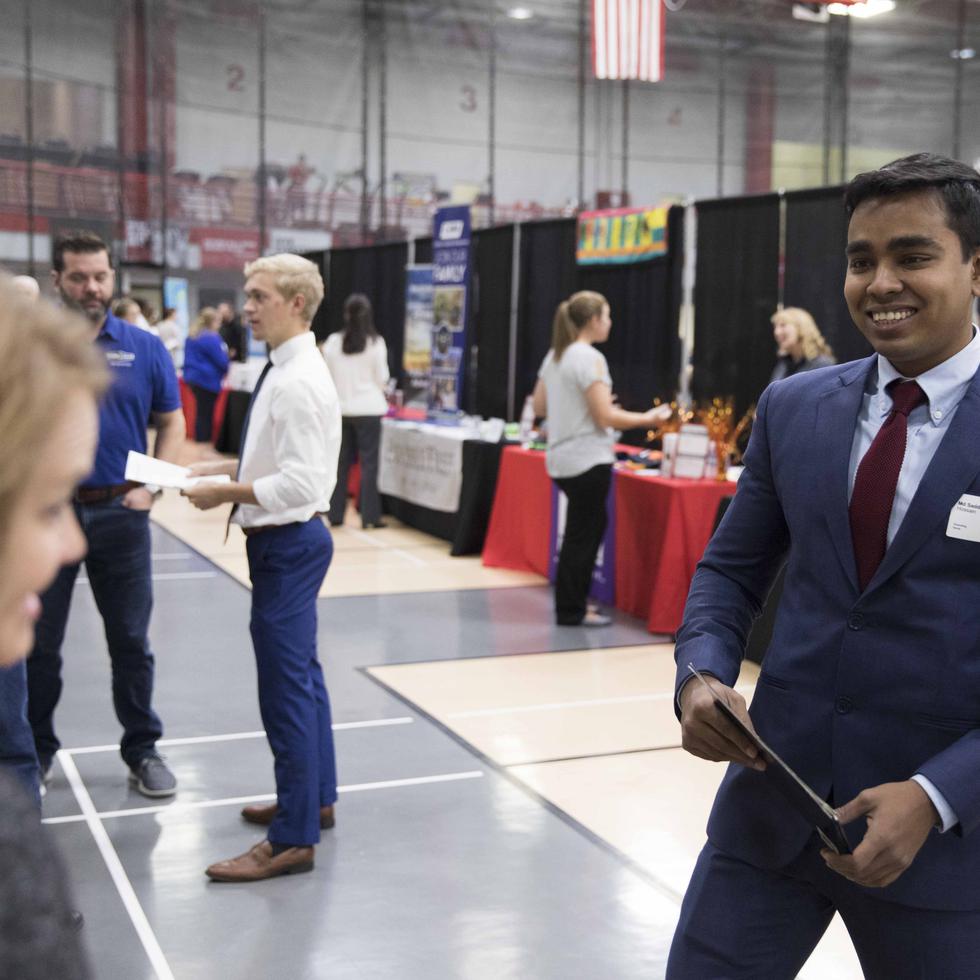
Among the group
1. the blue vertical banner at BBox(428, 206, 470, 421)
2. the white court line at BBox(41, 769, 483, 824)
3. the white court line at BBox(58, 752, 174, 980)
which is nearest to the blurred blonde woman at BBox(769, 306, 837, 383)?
the white court line at BBox(41, 769, 483, 824)

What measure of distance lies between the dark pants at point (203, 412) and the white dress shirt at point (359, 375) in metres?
5.47

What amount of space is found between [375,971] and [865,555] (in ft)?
6.16

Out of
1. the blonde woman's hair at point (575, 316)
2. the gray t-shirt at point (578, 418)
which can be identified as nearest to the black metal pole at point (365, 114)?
the blonde woman's hair at point (575, 316)

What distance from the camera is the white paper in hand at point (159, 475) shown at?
3.50 metres

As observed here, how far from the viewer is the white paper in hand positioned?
350cm

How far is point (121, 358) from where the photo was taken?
394 centimetres

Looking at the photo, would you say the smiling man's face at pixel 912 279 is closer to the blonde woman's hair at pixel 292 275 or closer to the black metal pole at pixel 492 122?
the blonde woman's hair at pixel 292 275

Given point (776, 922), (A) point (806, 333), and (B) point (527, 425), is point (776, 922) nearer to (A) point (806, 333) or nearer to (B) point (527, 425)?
(A) point (806, 333)

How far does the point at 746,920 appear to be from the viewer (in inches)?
62.9

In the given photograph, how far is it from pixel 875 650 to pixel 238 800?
2.91m

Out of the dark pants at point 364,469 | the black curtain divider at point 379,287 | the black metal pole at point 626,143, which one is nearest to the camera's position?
the dark pants at point 364,469

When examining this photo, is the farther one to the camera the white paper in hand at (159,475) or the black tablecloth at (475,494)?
the black tablecloth at (475,494)

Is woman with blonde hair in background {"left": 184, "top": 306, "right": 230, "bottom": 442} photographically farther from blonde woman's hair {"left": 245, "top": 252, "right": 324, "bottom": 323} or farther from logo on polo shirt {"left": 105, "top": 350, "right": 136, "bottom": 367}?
blonde woman's hair {"left": 245, "top": 252, "right": 324, "bottom": 323}

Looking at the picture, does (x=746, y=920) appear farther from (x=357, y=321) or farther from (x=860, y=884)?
(x=357, y=321)
